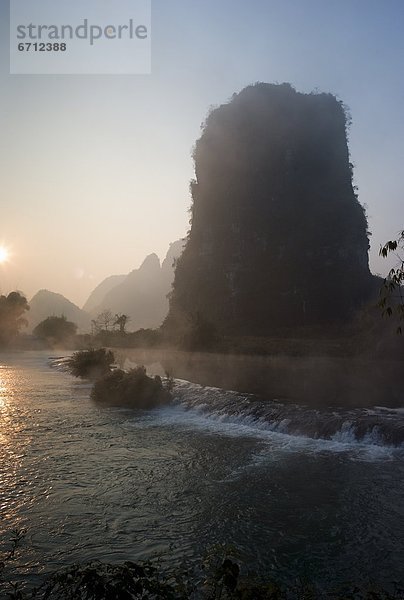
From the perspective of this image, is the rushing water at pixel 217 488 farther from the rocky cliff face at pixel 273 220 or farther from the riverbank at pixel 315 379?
the rocky cliff face at pixel 273 220

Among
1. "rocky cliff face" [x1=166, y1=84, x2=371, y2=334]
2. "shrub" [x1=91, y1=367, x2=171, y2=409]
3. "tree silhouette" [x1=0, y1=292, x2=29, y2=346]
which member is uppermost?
"rocky cliff face" [x1=166, y1=84, x2=371, y2=334]

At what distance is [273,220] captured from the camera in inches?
4751

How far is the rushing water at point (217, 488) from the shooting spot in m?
10.4

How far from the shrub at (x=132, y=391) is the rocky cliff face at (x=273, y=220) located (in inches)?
2793

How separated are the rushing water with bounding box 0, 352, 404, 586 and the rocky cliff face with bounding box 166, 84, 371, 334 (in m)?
81.5

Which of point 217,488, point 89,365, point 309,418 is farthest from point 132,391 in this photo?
point 217,488

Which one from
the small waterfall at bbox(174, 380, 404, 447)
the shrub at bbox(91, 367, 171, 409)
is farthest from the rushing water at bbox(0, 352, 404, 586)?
the shrub at bbox(91, 367, 171, 409)

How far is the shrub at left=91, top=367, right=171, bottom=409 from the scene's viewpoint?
30.8 m

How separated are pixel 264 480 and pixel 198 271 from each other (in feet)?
365

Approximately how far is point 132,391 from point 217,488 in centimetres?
1764

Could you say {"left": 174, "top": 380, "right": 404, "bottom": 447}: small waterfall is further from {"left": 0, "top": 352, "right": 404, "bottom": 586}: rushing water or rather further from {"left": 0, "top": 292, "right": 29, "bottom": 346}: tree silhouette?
{"left": 0, "top": 292, "right": 29, "bottom": 346}: tree silhouette

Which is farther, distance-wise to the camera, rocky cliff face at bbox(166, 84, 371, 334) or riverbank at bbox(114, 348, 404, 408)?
rocky cliff face at bbox(166, 84, 371, 334)

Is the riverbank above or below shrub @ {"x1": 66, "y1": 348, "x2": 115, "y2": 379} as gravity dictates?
below

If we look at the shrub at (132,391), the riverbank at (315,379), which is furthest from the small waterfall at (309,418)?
the riverbank at (315,379)
